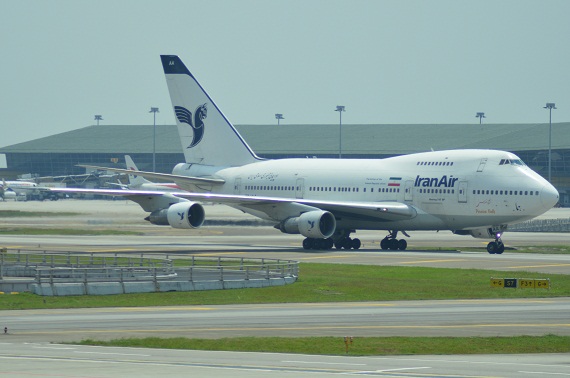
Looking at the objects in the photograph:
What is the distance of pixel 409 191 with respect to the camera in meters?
69.6

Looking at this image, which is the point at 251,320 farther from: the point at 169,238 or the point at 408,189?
the point at 169,238

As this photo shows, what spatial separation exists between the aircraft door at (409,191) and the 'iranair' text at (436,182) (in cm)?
34

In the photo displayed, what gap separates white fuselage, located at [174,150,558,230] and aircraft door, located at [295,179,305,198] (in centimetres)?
7

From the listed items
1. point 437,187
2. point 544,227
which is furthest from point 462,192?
point 544,227

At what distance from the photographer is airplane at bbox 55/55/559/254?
221 feet

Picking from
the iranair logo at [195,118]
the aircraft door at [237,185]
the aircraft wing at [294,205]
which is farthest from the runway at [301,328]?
the iranair logo at [195,118]

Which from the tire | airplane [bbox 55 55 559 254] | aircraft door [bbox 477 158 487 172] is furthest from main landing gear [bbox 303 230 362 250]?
aircraft door [bbox 477 158 487 172]

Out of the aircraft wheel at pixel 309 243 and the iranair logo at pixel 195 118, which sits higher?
the iranair logo at pixel 195 118

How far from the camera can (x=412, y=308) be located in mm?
40844

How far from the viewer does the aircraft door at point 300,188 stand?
248 ft

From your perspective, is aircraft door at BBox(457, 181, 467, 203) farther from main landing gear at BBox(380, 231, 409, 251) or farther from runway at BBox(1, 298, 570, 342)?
runway at BBox(1, 298, 570, 342)

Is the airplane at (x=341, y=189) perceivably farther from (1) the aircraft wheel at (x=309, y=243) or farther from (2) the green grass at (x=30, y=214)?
(2) the green grass at (x=30, y=214)

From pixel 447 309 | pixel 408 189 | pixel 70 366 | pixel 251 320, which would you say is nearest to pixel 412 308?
pixel 447 309

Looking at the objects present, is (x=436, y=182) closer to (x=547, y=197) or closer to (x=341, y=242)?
(x=547, y=197)
